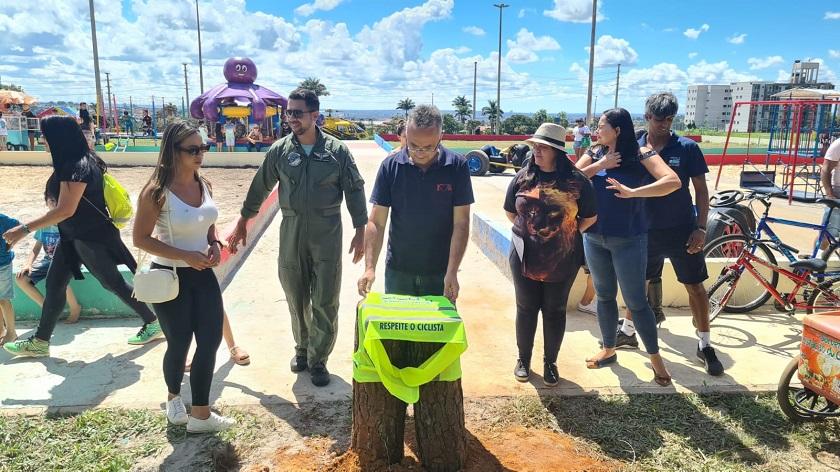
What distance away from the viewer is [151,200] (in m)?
2.97

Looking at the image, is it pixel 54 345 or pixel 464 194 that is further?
pixel 54 345

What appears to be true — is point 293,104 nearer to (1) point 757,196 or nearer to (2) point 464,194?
(2) point 464,194

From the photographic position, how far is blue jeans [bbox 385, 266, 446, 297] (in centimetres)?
341

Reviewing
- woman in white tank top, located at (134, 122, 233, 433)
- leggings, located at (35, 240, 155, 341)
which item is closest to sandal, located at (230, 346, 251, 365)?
woman in white tank top, located at (134, 122, 233, 433)

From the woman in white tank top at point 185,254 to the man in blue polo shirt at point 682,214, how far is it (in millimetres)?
2887

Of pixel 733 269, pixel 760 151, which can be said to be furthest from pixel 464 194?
pixel 760 151

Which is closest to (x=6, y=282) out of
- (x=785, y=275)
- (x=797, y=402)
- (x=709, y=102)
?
(x=797, y=402)

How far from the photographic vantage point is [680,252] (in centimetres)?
407

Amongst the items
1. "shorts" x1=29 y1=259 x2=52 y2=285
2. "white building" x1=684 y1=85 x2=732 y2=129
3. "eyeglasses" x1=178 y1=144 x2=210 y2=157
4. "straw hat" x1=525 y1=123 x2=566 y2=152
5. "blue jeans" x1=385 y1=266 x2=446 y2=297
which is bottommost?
"shorts" x1=29 y1=259 x2=52 y2=285

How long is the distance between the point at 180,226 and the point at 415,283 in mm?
1318

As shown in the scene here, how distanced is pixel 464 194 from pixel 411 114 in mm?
535

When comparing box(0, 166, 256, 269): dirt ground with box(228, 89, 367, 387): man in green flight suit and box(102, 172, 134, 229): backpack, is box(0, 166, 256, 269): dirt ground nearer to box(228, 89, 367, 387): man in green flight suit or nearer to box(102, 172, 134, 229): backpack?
box(102, 172, 134, 229): backpack

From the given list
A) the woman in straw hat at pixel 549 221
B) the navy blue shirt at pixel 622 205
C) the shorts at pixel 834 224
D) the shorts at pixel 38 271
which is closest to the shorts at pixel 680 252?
the navy blue shirt at pixel 622 205

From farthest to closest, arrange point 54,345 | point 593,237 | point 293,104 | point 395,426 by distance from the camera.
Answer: point 54,345, point 593,237, point 293,104, point 395,426
